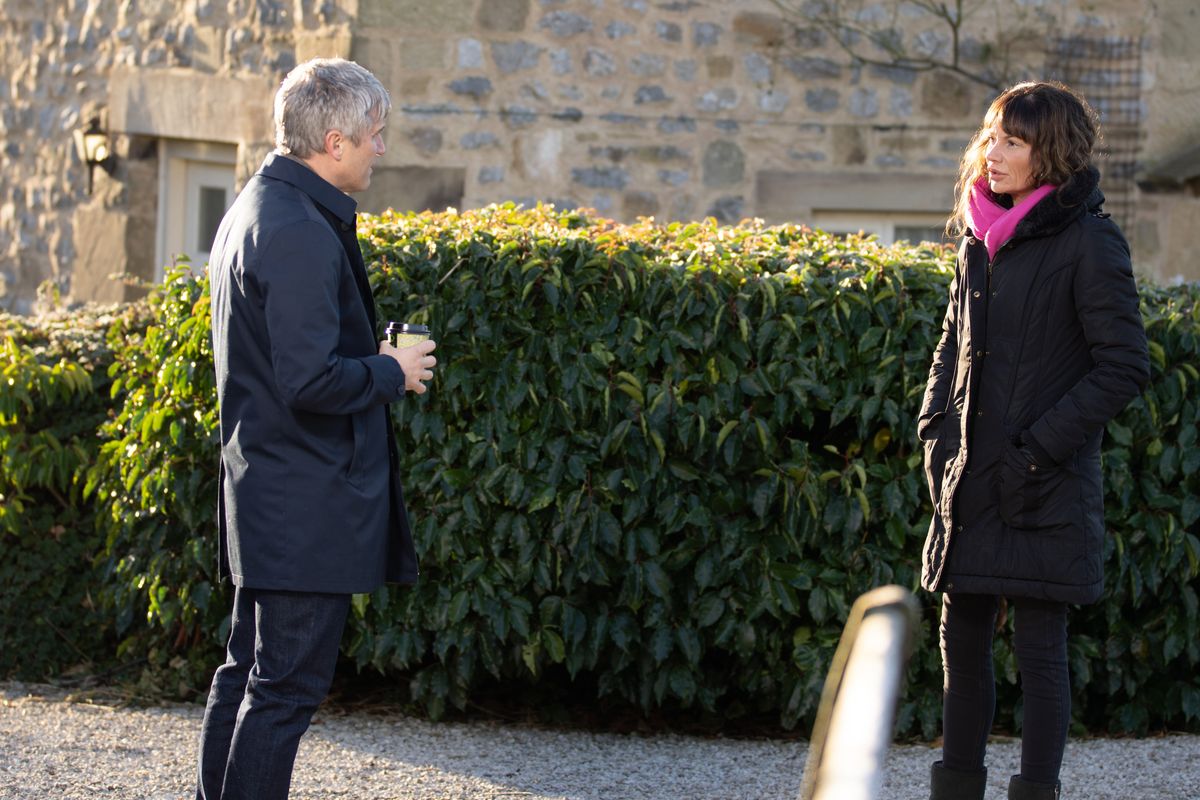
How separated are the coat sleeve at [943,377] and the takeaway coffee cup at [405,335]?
1.29 m

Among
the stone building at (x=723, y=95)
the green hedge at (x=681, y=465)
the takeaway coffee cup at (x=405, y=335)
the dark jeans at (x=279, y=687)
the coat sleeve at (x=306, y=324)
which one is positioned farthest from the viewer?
the stone building at (x=723, y=95)

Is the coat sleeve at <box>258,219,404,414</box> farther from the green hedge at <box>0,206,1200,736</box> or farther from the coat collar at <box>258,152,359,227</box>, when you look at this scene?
the green hedge at <box>0,206,1200,736</box>

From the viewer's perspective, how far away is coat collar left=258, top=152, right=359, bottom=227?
329 centimetres

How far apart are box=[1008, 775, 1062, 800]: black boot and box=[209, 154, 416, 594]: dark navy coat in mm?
1574

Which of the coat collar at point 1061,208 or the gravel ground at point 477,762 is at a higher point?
the coat collar at point 1061,208

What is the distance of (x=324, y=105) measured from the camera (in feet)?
10.7

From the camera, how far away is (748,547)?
487cm

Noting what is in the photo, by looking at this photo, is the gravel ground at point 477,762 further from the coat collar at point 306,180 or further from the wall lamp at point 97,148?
the wall lamp at point 97,148

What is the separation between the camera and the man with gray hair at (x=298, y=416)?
3176mm

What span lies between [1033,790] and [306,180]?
2.15 meters

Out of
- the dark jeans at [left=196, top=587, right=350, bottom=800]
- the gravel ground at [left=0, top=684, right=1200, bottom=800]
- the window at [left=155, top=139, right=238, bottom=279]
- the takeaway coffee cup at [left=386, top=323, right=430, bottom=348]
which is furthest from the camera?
the window at [left=155, top=139, right=238, bottom=279]

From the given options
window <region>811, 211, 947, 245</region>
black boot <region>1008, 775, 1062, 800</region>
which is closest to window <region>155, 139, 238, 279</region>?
window <region>811, 211, 947, 245</region>

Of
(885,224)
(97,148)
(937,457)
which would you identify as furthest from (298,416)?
(97,148)

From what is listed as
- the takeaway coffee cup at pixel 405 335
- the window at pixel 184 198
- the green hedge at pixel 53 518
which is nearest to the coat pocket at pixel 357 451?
the takeaway coffee cup at pixel 405 335
